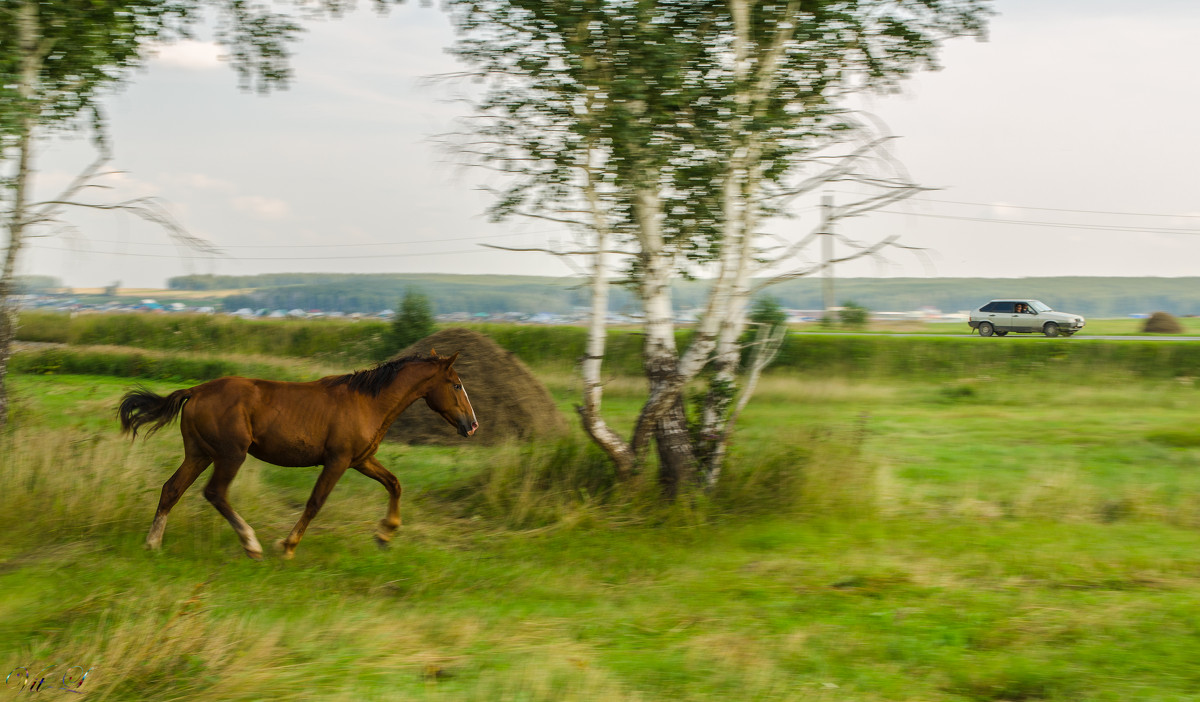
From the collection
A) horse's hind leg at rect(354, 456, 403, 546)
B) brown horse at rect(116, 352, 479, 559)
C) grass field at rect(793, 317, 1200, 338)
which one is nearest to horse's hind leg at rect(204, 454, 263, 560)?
brown horse at rect(116, 352, 479, 559)

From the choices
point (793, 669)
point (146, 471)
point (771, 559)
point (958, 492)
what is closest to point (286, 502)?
point (146, 471)

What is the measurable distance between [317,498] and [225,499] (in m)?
0.76

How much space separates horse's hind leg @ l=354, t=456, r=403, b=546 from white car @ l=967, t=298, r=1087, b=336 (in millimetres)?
43648

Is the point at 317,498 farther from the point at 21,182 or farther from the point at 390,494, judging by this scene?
the point at 21,182

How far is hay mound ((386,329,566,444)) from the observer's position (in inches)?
587

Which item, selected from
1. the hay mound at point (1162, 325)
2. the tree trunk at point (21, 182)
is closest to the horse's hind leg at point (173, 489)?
the tree trunk at point (21, 182)

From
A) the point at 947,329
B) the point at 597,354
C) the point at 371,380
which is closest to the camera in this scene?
the point at 371,380

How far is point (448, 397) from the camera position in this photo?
27.7 feet

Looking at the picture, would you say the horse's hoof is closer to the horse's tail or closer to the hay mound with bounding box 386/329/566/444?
the horse's tail

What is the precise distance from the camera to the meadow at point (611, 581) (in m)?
5.43

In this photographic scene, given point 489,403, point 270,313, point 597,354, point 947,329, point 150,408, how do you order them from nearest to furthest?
point 150,408, point 597,354, point 489,403, point 270,313, point 947,329

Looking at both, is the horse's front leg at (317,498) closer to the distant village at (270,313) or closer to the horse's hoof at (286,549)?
A: the horse's hoof at (286,549)

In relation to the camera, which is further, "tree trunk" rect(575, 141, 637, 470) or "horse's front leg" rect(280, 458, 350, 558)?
"tree trunk" rect(575, 141, 637, 470)

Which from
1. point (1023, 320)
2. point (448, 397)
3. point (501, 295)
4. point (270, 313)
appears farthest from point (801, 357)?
point (501, 295)
